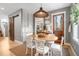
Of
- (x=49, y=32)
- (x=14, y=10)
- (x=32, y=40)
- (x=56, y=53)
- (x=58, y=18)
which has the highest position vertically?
(x=14, y=10)

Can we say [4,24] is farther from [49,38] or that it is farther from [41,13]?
[49,38]

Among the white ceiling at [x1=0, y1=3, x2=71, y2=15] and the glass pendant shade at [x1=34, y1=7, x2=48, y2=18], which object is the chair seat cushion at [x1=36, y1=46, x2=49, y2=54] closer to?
the glass pendant shade at [x1=34, y1=7, x2=48, y2=18]

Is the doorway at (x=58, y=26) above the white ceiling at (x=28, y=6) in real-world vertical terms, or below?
below

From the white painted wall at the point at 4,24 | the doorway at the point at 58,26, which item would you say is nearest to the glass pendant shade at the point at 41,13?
the doorway at the point at 58,26

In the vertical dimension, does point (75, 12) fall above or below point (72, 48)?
above

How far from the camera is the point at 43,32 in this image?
6.38ft

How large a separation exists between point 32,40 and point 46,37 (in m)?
0.24

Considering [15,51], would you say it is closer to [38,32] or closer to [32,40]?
[32,40]

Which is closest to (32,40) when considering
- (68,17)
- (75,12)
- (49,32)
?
(49,32)

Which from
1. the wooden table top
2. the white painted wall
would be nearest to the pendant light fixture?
the wooden table top

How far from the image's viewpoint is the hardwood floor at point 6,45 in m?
1.94

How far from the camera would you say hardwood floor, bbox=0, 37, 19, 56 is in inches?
76.4

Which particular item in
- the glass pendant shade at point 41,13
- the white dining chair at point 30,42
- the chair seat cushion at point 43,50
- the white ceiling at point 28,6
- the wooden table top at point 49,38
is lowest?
the chair seat cushion at point 43,50

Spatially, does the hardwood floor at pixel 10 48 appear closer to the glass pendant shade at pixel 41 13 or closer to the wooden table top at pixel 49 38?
the wooden table top at pixel 49 38
